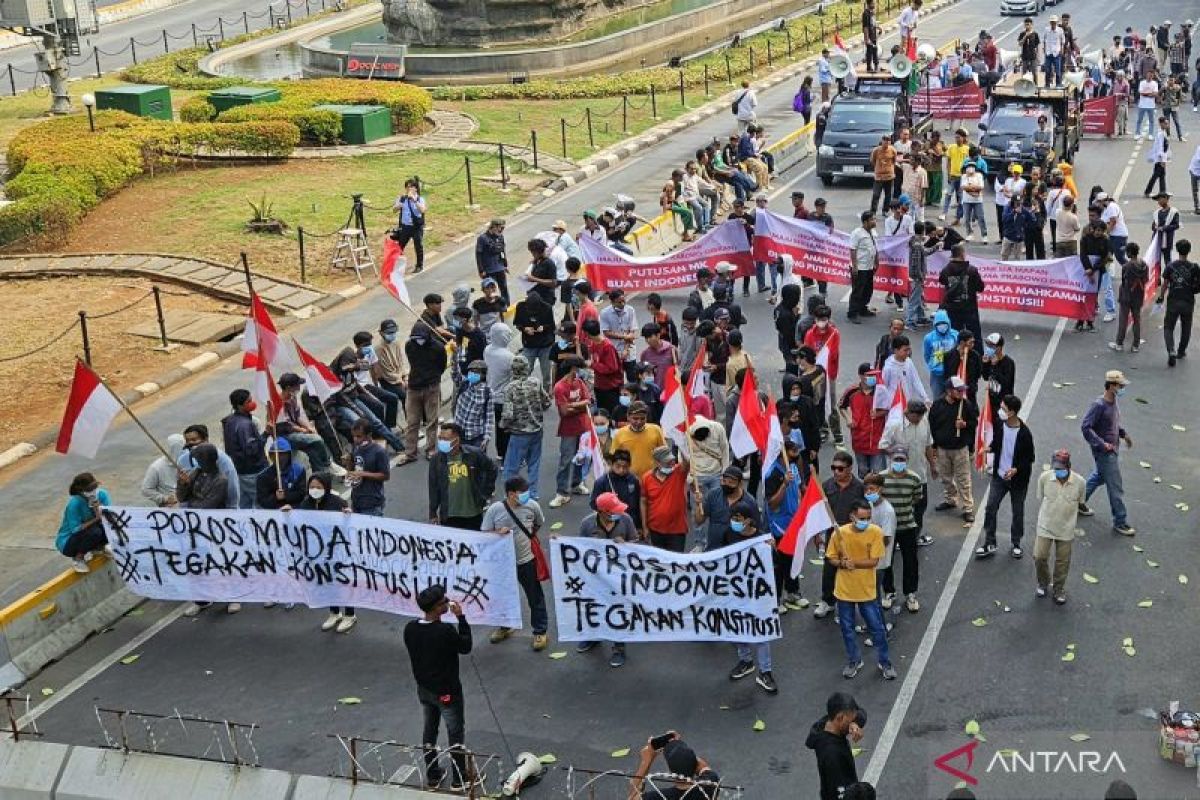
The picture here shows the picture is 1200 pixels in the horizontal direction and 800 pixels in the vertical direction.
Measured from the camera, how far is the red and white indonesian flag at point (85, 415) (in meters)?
14.0

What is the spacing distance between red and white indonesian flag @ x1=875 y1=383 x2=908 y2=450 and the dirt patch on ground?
10.5 meters

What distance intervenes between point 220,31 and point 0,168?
75.7 feet

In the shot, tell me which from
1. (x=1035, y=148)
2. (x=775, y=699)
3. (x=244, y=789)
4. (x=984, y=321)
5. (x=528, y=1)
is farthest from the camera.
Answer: (x=528, y=1)

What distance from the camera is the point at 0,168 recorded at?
106 ft

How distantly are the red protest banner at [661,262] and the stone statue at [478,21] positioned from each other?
77.5 ft

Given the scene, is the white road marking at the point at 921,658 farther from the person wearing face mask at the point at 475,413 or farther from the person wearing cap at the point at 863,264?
the person wearing cap at the point at 863,264

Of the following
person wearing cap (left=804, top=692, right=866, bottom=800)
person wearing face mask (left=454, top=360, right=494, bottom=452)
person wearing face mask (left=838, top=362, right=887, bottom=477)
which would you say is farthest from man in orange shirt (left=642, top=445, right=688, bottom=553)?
person wearing cap (left=804, top=692, right=866, bottom=800)

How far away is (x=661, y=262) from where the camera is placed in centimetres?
2216

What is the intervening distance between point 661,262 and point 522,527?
9.93 m

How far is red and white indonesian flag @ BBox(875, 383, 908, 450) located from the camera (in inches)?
588

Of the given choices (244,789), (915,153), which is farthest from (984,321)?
(244,789)

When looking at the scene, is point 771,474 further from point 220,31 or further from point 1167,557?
point 220,31

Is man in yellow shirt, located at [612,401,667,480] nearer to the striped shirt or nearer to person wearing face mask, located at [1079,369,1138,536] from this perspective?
the striped shirt

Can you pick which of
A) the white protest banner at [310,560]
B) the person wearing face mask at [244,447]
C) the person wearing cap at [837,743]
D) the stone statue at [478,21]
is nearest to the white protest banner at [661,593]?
the white protest banner at [310,560]
